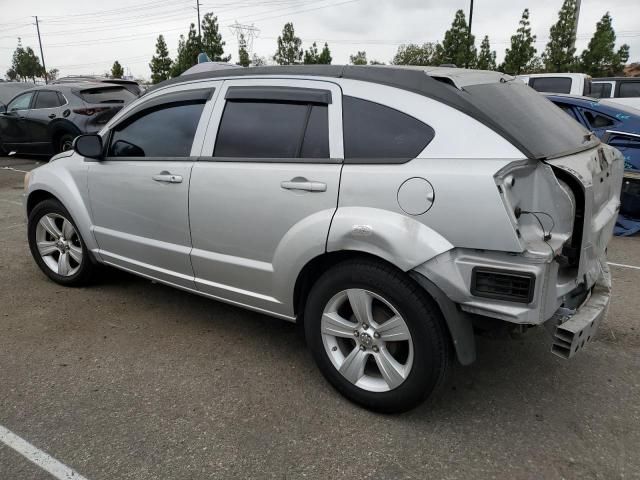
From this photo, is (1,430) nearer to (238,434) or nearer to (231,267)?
(238,434)

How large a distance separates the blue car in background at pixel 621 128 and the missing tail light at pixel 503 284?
4827 mm

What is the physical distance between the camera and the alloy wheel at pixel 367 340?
2.57m

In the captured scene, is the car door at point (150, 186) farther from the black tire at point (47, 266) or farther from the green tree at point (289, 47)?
the green tree at point (289, 47)

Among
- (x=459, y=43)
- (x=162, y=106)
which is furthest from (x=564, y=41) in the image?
(x=162, y=106)

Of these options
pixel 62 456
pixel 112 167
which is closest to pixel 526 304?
pixel 62 456

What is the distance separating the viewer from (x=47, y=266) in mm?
4543

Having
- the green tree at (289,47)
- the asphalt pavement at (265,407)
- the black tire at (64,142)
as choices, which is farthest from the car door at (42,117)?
the green tree at (289,47)

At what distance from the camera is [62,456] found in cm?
242

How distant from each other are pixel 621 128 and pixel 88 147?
6546 millimetres

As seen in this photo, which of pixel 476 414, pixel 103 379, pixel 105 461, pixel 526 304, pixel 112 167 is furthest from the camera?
pixel 112 167

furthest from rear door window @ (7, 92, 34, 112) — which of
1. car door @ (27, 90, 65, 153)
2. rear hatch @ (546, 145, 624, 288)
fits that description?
rear hatch @ (546, 145, 624, 288)

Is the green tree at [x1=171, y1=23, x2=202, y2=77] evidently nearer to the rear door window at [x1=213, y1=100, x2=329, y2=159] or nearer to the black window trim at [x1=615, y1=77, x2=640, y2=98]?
the black window trim at [x1=615, y1=77, x2=640, y2=98]

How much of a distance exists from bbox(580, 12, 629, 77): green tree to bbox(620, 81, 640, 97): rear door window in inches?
352

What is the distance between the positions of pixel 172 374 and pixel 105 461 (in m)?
0.76
